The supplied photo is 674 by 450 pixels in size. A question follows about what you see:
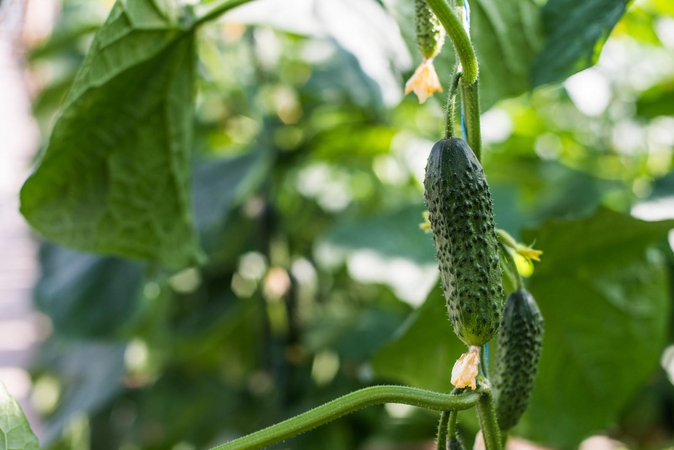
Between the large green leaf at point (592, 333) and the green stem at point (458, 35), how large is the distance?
446 millimetres

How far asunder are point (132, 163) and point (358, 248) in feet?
1.70

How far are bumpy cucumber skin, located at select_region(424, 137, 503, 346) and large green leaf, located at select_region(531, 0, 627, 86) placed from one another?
278 millimetres

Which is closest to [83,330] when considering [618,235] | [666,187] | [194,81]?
[194,81]

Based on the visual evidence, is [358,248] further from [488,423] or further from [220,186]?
[488,423]

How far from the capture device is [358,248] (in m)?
1.21

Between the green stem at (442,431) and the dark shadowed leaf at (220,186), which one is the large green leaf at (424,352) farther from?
the dark shadowed leaf at (220,186)

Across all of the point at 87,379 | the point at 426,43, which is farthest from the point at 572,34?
the point at 87,379

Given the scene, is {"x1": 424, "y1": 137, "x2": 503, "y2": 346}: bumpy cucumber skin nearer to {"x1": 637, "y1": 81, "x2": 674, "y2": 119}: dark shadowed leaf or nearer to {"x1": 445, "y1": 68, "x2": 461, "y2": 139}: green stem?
{"x1": 445, "y1": 68, "x2": 461, "y2": 139}: green stem

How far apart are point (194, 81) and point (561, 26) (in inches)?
16.6

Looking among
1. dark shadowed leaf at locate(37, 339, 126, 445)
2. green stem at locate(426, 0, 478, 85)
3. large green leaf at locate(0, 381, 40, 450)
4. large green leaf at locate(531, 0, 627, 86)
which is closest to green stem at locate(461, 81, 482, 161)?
green stem at locate(426, 0, 478, 85)

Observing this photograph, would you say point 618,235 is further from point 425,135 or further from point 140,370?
point 140,370

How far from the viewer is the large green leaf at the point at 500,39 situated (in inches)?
26.5

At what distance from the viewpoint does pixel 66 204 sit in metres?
0.78

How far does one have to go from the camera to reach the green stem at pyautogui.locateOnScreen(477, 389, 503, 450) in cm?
42
